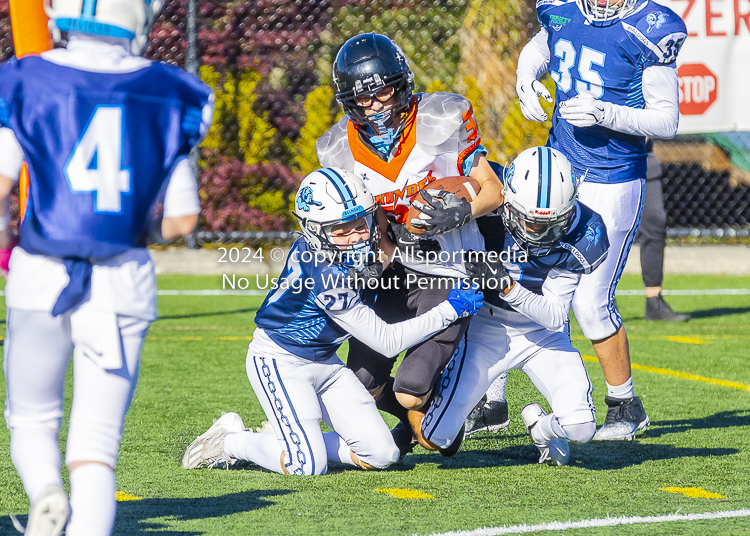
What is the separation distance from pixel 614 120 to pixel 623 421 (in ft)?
4.14

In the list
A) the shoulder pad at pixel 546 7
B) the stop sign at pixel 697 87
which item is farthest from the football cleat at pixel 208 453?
the stop sign at pixel 697 87

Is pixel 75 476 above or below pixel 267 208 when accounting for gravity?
above

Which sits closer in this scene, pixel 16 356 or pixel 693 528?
pixel 16 356

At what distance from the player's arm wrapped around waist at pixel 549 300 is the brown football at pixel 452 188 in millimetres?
406

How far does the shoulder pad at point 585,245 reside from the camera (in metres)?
3.75

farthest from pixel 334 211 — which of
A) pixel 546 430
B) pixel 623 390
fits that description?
pixel 623 390

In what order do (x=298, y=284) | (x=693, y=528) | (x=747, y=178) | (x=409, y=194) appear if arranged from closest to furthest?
(x=693, y=528) < (x=298, y=284) < (x=409, y=194) < (x=747, y=178)

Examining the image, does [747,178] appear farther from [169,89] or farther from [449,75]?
[169,89]

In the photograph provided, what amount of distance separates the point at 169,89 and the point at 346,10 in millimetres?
8678

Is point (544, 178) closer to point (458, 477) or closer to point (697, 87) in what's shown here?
point (458, 477)

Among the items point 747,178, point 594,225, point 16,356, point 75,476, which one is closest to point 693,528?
point 594,225

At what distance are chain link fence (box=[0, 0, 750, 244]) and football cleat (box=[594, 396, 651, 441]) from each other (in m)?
5.58

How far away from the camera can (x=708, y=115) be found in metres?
9.35

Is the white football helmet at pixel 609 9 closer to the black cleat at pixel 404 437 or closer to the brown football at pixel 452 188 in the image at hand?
the brown football at pixel 452 188
